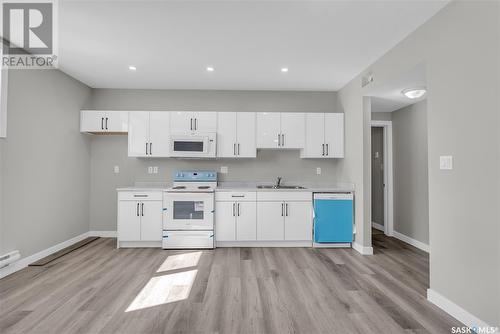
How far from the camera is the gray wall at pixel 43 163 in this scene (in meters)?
2.76

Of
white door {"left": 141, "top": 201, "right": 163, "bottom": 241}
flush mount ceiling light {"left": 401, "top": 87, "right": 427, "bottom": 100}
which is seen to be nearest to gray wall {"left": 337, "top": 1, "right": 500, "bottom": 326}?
flush mount ceiling light {"left": 401, "top": 87, "right": 427, "bottom": 100}

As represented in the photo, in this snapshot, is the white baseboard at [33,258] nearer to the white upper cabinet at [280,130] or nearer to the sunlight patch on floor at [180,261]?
the sunlight patch on floor at [180,261]

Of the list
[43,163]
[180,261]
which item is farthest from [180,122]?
[180,261]

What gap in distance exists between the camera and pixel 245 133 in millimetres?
4012

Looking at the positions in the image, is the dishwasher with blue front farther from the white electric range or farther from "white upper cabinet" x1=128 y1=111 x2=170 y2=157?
"white upper cabinet" x1=128 y1=111 x2=170 y2=157

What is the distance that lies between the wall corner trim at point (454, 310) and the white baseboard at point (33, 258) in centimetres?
439

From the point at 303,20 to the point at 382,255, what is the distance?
3.18 m

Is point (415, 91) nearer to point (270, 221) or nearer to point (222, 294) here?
point (270, 221)

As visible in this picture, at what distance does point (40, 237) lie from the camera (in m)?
3.16

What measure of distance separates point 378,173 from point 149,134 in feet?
14.3

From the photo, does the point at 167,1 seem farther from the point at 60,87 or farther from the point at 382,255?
the point at 382,255

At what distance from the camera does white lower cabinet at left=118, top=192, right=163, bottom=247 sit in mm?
3674

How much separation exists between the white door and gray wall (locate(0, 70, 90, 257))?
45.8 inches

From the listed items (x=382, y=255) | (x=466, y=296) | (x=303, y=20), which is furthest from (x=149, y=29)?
(x=382, y=255)
